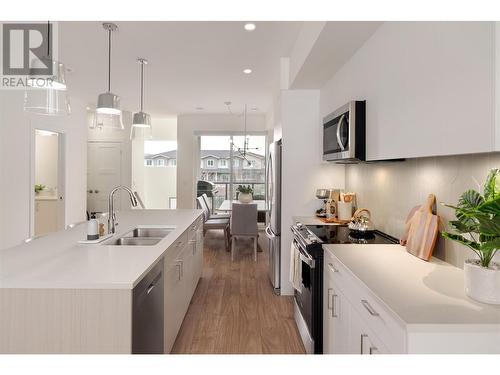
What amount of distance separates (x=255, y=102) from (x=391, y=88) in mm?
4504

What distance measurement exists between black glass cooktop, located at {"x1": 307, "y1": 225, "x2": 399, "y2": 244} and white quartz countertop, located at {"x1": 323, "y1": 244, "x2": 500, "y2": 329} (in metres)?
0.23

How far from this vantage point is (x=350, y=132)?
2.19 m

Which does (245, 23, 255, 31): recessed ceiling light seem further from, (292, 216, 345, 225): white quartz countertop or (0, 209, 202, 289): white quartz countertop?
(0, 209, 202, 289): white quartz countertop

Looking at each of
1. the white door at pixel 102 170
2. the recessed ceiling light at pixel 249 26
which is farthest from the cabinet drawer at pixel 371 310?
the white door at pixel 102 170

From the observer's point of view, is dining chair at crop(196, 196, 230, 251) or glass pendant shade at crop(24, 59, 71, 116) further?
dining chair at crop(196, 196, 230, 251)

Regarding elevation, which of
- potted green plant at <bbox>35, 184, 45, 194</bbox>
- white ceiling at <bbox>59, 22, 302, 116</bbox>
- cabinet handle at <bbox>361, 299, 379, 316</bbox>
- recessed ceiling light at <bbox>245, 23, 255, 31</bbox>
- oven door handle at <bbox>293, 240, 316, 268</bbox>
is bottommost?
oven door handle at <bbox>293, 240, 316, 268</bbox>

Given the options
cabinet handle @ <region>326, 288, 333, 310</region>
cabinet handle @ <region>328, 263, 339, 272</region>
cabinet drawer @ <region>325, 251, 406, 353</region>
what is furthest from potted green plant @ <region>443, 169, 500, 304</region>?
cabinet handle @ <region>326, 288, 333, 310</region>

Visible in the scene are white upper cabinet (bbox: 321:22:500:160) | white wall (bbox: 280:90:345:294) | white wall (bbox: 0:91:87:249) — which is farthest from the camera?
white wall (bbox: 0:91:87:249)

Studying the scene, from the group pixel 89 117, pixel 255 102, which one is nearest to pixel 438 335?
pixel 255 102

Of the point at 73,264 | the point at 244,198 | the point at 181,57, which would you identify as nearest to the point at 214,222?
the point at 244,198

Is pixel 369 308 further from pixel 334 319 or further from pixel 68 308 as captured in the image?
pixel 68 308

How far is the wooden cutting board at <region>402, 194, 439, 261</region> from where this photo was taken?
1727mm

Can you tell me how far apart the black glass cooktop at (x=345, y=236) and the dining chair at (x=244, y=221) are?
7.10 ft
